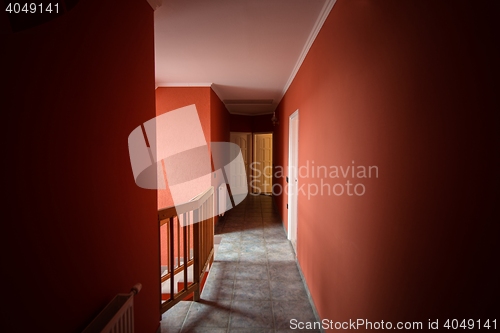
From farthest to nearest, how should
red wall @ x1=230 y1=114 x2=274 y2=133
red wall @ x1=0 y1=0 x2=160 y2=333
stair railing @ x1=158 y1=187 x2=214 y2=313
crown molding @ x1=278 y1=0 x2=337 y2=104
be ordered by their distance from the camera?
red wall @ x1=230 y1=114 x2=274 y2=133, stair railing @ x1=158 y1=187 x2=214 y2=313, crown molding @ x1=278 y1=0 x2=337 y2=104, red wall @ x1=0 y1=0 x2=160 y2=333

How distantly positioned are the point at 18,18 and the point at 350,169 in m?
1.61

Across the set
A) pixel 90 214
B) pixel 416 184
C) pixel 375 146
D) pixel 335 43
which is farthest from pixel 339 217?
pixel 90 214

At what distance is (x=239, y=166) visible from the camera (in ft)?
25.9

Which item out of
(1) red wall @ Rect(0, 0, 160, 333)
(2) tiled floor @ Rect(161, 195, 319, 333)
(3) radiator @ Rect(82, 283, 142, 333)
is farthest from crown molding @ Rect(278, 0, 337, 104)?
(2) tiled floor @ Rect(161, 195, 319, 333)

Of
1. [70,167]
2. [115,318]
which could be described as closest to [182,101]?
[70,167]

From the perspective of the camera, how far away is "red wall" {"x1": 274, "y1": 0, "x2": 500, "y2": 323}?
2.21 feet

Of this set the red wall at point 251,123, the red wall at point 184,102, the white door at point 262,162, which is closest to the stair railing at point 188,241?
the red wall at point 184,102

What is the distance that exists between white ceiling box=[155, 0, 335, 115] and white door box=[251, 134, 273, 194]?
3975 millimetres

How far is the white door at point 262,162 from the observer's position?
332 inches

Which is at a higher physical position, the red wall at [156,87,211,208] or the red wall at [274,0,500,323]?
the red wall at [156,87,211,208]

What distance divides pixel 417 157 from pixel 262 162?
25.0 ft

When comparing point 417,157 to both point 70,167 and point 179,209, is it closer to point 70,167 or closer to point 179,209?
point 70,167

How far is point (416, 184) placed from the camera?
934 millimetres

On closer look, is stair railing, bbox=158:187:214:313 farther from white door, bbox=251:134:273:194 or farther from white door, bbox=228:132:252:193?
white door, bbox=251:134:273:194
